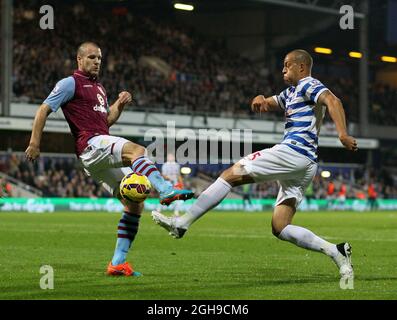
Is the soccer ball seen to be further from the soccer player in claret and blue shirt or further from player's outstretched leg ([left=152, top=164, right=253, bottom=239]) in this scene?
player's outstretched leg ([left=152, top=164, right=253, bottom=239])

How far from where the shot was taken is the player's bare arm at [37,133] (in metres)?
9.95

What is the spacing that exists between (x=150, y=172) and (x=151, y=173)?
0.02m

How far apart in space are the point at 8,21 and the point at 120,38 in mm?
12228

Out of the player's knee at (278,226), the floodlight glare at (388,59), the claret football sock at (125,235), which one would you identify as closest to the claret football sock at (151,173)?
the claret football sock at (125,235)

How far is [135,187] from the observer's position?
9.59 m

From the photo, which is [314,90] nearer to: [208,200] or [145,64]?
[208,200]

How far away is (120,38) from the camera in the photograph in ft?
162

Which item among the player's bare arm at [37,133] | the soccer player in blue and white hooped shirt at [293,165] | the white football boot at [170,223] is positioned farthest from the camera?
the player's bare arm at [37,133]

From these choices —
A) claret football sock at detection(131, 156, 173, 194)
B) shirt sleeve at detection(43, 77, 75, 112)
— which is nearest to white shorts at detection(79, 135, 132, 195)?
claret football sock at detection(131, 156, 173, 194)

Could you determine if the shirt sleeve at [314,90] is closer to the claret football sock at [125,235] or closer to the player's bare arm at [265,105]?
the player's bare arm at [265,105]

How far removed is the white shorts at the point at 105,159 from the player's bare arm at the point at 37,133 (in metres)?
0.56

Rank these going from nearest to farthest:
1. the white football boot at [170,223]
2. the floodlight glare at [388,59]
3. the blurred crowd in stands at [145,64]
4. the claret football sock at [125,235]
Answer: the white football boot at [170,223] < the claret football sock at [125,235] < the blurred crowd in stands at [145,64] < the floodlight glare at [388,59]

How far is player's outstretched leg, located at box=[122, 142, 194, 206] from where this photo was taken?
9344 mm

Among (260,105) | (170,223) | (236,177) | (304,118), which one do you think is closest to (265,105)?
(260,105)
